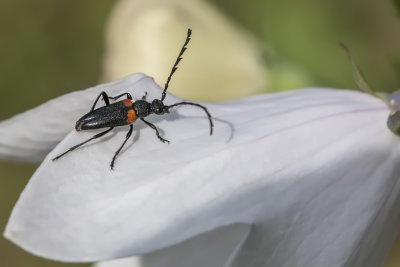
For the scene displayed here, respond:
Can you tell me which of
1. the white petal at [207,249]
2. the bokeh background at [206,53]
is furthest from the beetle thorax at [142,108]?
the bokeh background at [206,53]

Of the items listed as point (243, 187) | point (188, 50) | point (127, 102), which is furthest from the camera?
point (188, 50)

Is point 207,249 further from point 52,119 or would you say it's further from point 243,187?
point 52,119

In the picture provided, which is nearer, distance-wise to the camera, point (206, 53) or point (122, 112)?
point (122, 112)

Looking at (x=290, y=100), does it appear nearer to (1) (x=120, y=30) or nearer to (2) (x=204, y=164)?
(2) (x=204, y=164)

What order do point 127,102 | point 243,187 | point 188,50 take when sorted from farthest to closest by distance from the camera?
point 188,50
point 127,102
point 243,187

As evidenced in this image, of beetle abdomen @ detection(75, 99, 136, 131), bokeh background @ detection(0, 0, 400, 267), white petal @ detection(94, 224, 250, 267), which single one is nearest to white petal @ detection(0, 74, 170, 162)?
beetle abdomen @ detection(75, 99, 136, 131)

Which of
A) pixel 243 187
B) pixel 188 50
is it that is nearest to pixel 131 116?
pixel 243 187

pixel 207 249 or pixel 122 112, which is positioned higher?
pixel 122 112
